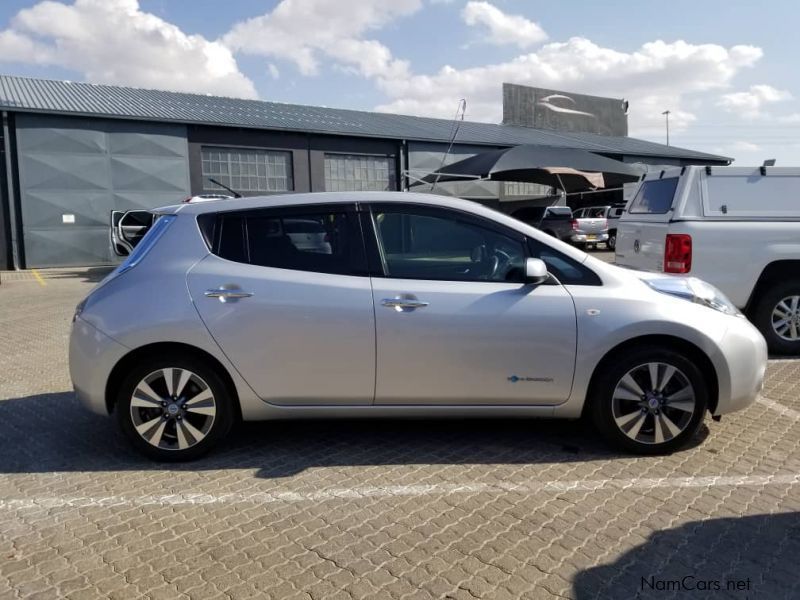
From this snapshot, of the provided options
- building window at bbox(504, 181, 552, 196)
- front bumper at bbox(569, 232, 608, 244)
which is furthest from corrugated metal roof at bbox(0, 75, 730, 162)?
front bumper at bbox(569, 232, 608, 244)

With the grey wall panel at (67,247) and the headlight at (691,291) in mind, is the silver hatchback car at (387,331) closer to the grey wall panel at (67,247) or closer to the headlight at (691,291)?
the headlight at (691,291)

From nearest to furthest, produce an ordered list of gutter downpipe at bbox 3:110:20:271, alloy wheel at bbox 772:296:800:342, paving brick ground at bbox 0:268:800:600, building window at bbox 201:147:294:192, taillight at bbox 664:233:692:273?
paving brick ground at bbox 0:268:800:600, taillight at bbox 664:233:692:273, alloy wheel at bbox 772:296:800:342, gutter downpipe at bbox 3:110:20:271, building window at bbox 201:147:294:192

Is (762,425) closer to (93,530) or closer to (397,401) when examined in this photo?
(397,401)

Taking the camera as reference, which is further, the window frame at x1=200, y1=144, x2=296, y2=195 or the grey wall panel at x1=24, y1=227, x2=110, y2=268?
the window frame at x1=200, y1=144, x2=296, y2=195

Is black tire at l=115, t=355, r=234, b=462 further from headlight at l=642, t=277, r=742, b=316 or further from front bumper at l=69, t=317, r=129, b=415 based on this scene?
headlight at l=642, t=277, r=742, b=316

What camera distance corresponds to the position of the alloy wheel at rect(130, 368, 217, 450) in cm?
409

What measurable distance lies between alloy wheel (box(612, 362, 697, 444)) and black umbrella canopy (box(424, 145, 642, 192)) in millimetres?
10580

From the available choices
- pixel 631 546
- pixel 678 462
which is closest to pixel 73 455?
pixel 631 546

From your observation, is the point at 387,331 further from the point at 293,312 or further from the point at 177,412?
the point at 177,412

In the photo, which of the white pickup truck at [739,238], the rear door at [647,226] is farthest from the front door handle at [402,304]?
the white pickup truck at [739,238]

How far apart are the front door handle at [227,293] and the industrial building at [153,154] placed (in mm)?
15496

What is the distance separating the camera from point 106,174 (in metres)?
19.4

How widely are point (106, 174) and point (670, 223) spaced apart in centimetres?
1731

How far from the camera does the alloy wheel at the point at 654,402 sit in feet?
13.6
